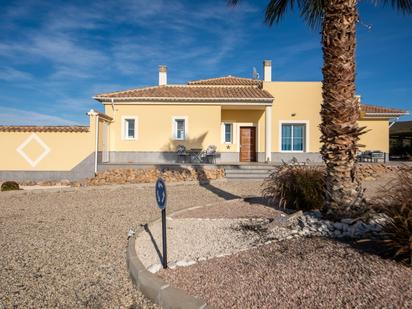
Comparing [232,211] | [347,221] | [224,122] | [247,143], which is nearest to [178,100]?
[224,122]

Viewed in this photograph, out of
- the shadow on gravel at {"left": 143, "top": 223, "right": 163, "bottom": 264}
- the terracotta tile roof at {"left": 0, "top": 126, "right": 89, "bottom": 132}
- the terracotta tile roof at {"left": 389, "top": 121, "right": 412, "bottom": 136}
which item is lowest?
the shadow on gravel at {"left": 143, "top": 223, "right": 163, "bottom": 264}

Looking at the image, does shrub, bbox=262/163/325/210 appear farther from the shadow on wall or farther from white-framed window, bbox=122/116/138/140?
white-framed window, bbox=122/116/138/140

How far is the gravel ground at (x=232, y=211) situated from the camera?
22.1ft

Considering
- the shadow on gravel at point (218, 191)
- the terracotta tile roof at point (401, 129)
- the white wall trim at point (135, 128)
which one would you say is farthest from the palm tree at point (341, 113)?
the terracotta tile roof at point (401, 129)

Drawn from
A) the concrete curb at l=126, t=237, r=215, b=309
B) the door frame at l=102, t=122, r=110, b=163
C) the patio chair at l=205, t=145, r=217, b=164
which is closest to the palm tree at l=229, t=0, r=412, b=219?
the concrete curb at l=126, t=237, r=215, b=309

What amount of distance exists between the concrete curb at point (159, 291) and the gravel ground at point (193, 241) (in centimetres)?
18

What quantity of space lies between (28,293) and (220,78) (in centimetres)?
2401

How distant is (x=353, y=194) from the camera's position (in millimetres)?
5090

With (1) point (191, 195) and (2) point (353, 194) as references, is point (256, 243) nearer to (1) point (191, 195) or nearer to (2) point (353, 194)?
(2) point (353, 194)

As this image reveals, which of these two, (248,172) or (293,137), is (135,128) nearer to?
(248,172)

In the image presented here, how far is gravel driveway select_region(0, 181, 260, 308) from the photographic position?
340 centimetres

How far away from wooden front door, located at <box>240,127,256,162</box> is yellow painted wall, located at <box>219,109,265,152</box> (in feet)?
1.16

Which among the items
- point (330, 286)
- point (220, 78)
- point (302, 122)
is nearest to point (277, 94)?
point (302, 122)

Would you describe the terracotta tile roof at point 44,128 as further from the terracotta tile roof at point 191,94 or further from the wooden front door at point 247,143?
the wooden front door at point 247,143
